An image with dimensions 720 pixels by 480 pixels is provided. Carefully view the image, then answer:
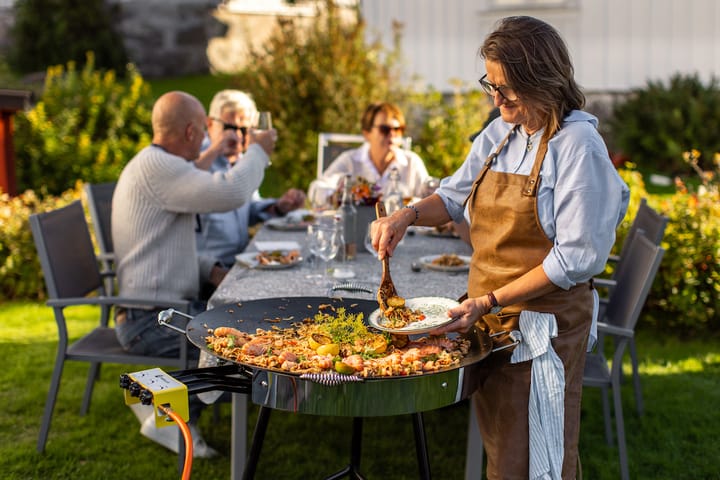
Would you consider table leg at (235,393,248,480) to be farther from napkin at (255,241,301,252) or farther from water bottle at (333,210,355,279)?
napkin at (255,241,301,252)

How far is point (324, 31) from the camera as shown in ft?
30.4

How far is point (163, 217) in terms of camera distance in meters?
3.86

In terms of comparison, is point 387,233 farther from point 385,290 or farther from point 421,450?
point 421,450

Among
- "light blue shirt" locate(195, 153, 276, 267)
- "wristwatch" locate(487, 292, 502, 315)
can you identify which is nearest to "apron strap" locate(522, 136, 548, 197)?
"wristwatch" locate(487, 292, 502, 315)

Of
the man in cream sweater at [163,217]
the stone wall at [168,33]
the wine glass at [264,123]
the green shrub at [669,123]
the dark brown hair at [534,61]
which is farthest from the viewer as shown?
the stone wall at [168,33]

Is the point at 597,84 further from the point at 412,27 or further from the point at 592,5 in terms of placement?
the point at 412,27

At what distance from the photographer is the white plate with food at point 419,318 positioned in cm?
225

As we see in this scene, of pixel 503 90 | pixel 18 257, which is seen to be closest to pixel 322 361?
pixel 503 90

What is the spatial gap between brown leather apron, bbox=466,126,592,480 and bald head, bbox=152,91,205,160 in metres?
1.94

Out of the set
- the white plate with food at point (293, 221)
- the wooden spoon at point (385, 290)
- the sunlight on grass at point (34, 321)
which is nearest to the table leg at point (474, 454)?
the wooden spoon at point (385, 290)

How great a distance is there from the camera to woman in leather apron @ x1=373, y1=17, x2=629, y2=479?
2.24m

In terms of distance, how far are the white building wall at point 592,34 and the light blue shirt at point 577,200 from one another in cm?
855

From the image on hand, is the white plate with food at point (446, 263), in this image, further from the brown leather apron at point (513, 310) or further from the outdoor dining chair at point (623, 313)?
the brown leather apron at point (513, 310)

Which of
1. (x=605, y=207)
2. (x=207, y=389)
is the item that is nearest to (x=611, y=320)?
(x=605, y=207)
